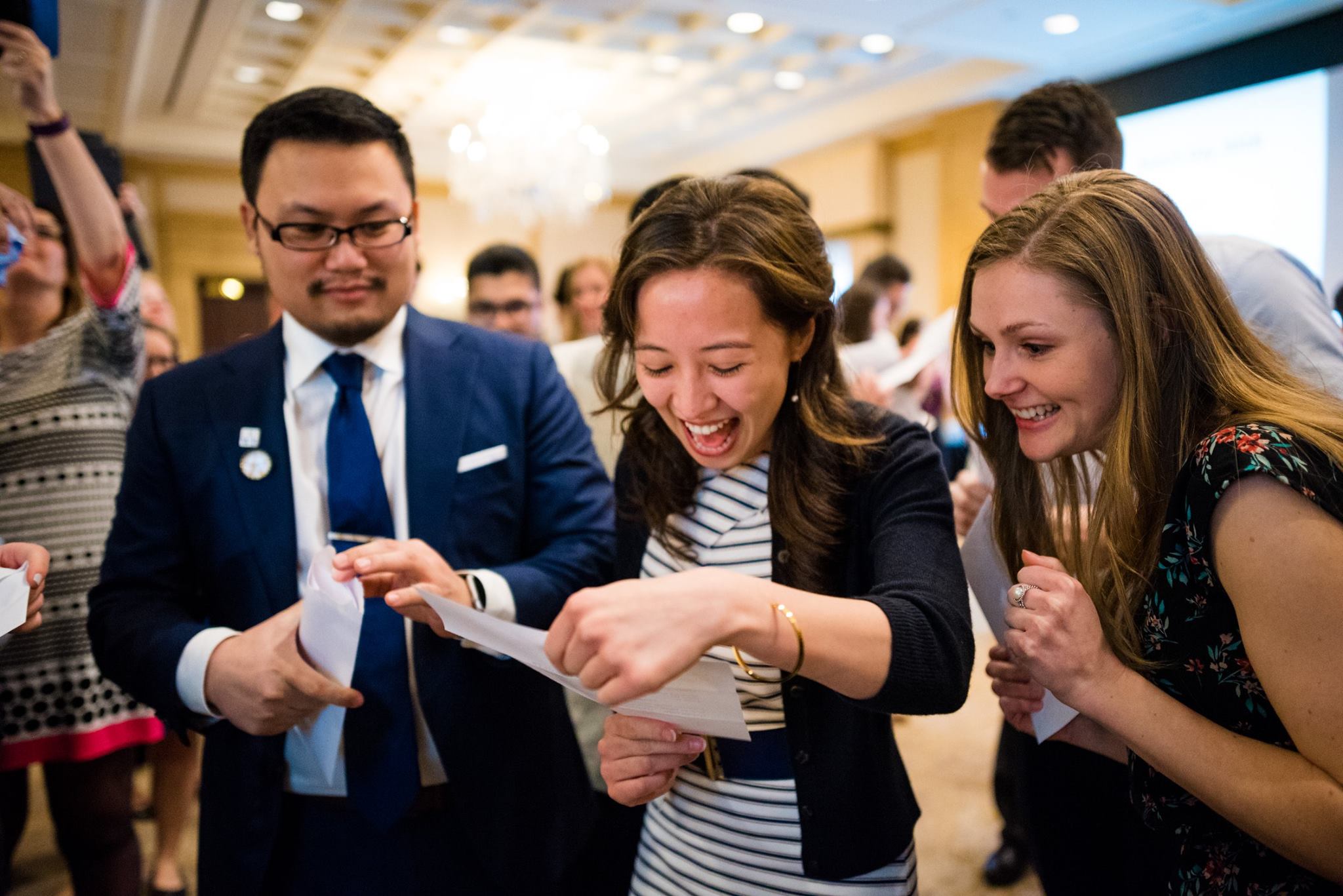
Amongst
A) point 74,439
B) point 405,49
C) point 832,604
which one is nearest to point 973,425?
point 832,604

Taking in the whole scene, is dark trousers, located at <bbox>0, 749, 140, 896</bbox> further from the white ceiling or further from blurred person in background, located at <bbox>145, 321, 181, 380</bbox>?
the white ceiling

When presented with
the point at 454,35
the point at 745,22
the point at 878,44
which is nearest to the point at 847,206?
the point at 878,44

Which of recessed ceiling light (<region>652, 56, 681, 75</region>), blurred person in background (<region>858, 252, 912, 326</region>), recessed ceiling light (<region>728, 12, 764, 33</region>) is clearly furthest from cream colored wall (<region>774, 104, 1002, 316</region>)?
blurred person in background (<region>858, 252, 912, 326</region>)

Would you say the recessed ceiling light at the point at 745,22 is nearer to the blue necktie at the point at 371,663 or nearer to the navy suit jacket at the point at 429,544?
the navy suit jacket at the point at 429,544

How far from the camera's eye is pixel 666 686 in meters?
0.89

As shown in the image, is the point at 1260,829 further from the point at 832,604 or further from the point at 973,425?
the point at 973,425

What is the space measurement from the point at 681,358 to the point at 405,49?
7541 millimetres

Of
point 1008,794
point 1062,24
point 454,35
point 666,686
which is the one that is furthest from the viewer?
point 454,35

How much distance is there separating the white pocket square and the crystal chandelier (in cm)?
616

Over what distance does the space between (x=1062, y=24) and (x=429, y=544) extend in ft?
23.0

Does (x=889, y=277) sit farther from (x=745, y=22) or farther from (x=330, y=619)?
(x=330, y=619)

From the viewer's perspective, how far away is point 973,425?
1380 millimetres

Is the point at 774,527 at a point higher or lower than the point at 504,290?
lower

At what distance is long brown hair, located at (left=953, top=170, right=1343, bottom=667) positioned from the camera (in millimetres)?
1077
